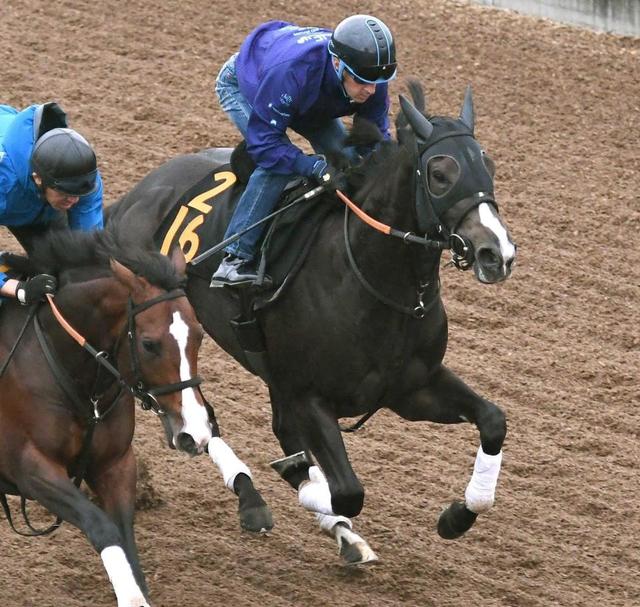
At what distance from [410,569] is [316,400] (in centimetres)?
99

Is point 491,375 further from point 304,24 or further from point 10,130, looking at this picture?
A: point 304,24

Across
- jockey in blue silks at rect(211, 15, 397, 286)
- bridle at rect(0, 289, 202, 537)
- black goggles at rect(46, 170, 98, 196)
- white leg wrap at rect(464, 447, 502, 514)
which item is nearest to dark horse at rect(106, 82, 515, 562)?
white leg wrap at rect(464, 447, 502, 514)

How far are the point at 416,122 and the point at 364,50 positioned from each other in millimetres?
413

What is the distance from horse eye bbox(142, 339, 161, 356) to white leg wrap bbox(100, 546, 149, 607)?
705mm

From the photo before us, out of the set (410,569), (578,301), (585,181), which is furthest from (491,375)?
(585,181)

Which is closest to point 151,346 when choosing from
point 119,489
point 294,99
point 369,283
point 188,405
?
point 188,405

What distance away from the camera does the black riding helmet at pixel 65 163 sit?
17.9 ft

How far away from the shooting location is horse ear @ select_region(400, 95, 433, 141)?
5.77 metres

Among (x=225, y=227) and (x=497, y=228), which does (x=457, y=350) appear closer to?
(x=225, y=227)

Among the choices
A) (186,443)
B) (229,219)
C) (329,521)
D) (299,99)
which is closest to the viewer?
(186,443)

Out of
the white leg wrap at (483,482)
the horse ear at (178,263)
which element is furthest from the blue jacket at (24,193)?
the white leg wrap at (483,482)

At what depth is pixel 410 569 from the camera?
6.61m

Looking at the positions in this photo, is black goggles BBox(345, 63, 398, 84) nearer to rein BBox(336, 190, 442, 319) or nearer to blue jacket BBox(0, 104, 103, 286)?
rein BBox(336, 190, 442, 319)

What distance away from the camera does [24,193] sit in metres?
5.74
